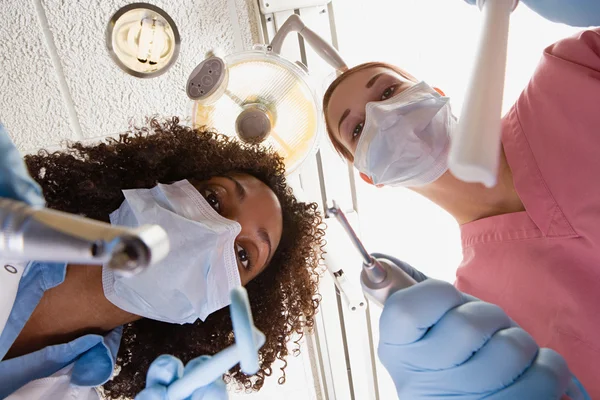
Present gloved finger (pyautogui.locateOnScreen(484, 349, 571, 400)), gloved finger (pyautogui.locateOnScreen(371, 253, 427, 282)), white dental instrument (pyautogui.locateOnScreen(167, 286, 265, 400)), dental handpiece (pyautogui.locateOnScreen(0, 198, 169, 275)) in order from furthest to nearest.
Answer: gloved finger (pyautogui.locateOnScreen(371, 253, 427, 282)) → gloved finger (pyautogui.locateOnScreen(484, 349, 571, 400)) → white dental instrument (pyautogui.locateOnScreen(167, 286, 265, 400)) → dental handpiece (pyautogui.locateOnScreen(0, 198, 169, 275))

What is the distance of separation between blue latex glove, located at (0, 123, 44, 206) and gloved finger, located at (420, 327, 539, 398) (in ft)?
2.18

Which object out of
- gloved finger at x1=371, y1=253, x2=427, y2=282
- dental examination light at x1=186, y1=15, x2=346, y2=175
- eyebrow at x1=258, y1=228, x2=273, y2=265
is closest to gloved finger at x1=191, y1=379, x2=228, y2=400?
gloved finger at x1=371, y1=253, x2=427, y2=282

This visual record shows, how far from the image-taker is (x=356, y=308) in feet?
4.09

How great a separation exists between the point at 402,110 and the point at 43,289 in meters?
0.94

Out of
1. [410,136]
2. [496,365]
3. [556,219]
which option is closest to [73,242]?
[496,365]

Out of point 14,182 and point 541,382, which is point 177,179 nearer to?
point 14,182

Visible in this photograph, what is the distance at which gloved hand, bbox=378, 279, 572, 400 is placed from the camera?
0.62 meters

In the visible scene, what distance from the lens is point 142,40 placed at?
139 cm

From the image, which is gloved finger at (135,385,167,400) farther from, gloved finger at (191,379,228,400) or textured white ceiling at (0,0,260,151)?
textured white ceiling at (0,0,260,151)

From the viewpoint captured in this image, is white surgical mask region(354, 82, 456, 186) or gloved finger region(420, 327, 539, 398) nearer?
gloved finger region(420, 327, 539, 398)

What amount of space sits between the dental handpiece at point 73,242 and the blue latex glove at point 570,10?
3.33 ft

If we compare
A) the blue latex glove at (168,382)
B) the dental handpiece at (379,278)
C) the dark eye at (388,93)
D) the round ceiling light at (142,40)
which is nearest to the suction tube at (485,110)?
the dental handpiece at (379,278)

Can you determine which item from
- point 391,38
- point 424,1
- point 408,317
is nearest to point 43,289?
point 408,317

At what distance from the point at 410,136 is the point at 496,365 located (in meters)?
0.57
